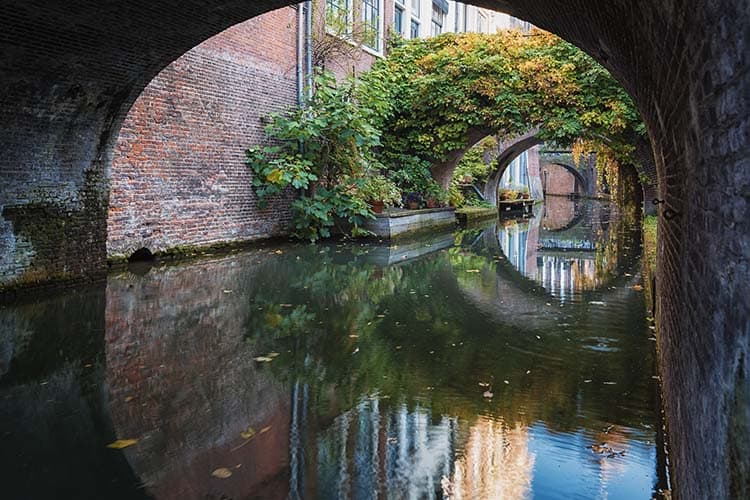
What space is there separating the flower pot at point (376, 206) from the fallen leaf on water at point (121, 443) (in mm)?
10623

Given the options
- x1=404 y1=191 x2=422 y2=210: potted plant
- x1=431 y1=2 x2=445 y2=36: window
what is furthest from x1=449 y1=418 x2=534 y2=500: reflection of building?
x1=431 y1=2 x2=445 y2=36: window

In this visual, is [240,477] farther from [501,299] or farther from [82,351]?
[501,299]

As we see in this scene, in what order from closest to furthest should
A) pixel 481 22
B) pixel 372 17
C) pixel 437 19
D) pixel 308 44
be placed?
pixel 308 44, pixel 372 17, pixel 437 19, pixel 481 22

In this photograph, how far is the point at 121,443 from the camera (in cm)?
314

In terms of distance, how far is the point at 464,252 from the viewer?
12.2 m

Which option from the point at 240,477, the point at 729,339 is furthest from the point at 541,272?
the point at 729,339

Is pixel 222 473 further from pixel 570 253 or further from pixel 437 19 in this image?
pixel 437 19

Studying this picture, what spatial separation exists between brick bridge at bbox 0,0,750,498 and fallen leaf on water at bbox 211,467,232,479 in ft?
6.07

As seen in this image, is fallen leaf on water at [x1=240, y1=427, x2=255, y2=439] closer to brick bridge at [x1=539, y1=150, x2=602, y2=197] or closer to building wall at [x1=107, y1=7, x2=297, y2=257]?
building wall at [x1=107, y1=7, x2=297, y2=257]

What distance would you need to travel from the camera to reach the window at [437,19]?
70.9 ft

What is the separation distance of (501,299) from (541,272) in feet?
9.12

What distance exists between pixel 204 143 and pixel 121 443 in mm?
8569

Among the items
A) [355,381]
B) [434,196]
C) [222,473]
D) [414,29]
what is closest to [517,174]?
[414,29]

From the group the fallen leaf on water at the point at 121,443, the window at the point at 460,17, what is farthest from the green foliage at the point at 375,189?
the window at the point at 460,17
